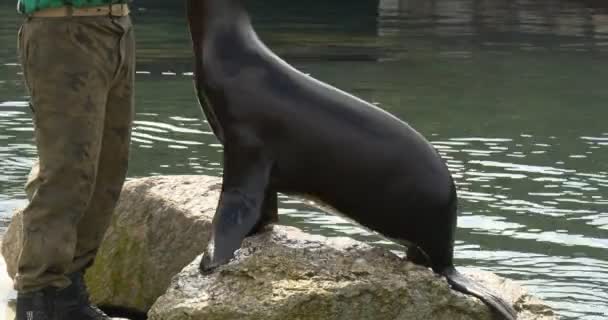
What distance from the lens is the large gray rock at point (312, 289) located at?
4258 millimetres

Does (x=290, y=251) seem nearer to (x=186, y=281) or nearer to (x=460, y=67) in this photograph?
(x=186, y=281)

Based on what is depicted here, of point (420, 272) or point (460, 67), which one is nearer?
point (420, 272)

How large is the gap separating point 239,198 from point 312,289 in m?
0.48

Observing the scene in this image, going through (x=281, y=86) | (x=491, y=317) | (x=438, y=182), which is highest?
(x=281, y=86)

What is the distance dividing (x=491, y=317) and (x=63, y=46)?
1758 millimetres

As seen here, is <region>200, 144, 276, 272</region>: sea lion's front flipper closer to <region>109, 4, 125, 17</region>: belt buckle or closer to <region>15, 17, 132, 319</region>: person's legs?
<region>15, 17, 132, 319</region>: person's legs

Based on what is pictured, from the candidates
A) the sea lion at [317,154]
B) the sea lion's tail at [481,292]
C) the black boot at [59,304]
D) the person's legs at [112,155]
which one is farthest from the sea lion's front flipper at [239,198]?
the sea lion's tail at [481,292]

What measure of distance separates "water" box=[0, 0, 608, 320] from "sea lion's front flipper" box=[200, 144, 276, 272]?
2.23 meters

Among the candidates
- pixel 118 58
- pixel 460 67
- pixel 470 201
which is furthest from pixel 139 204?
pixel 460 67

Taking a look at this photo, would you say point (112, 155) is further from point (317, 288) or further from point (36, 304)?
point (317, 288)

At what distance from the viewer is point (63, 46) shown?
4438 mm

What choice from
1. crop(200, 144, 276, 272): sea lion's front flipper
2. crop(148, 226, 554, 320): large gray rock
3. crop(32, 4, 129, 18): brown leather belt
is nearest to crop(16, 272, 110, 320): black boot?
crop(148, 226, 554, 320): large gray rock

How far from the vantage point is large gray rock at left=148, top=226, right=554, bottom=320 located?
4258 mm

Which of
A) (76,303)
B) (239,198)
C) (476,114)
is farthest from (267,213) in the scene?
(476,114)
